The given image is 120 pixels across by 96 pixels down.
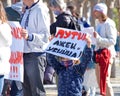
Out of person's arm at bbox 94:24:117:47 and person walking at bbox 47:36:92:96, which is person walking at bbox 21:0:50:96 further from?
person's arm at bbox 94:24:117:47

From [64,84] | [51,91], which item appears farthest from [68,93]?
[51,91]

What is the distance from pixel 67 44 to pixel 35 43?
430 mm

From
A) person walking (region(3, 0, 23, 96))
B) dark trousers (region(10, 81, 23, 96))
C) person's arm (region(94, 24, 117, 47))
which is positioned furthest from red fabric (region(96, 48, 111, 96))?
dark trousers (region(10, 81, 23, 96))

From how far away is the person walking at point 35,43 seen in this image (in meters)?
7.38

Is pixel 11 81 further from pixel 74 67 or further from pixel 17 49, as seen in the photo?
pixel 74 67

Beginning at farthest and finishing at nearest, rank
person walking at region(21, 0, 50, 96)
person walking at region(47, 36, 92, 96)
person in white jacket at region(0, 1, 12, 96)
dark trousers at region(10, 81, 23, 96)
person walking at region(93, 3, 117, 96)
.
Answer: person walking at region(93, 3, 117, 96) → dark trousers at region(10, 81, 23, 96) → person walking at region(21, 0, 50, 96) → person walking at region(47, 36, 92, 96) → person in white jacket at region(0, 1, 12, 96)

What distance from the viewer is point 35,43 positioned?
7355 mm

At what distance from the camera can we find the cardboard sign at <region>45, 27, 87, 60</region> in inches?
288

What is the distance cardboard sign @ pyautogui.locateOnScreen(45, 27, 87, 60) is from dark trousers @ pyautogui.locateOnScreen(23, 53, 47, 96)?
0.17 m

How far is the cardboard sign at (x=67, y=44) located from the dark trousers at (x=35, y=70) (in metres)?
0.17

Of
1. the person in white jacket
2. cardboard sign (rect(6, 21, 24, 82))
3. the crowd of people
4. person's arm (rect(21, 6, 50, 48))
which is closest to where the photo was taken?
the person in white jacket

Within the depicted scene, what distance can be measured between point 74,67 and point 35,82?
0.60 metres

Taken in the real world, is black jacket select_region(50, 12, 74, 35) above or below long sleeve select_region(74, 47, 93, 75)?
above

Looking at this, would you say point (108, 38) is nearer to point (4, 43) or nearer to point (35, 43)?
point (35, 43)
